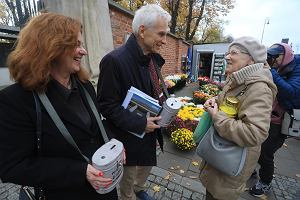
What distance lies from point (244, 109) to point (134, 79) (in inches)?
40.8

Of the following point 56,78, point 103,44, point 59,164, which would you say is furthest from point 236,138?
point 103,44

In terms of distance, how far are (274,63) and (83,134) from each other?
8.56 feet

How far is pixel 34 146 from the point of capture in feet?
4.22

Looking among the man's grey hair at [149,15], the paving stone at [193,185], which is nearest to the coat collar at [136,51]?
the man's grey hair at [149,15]

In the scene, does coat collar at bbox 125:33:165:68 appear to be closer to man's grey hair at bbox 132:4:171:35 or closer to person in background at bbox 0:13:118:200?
man's grey hair at bbox 132:4:171:35

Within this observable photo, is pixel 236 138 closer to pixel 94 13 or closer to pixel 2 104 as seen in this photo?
pixel 2 104

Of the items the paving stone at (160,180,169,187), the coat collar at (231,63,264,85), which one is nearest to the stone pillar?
the paving stone at (160,180,169,187)

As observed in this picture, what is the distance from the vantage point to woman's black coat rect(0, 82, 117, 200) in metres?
1.20

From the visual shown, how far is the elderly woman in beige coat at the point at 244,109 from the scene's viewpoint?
5.27 ft

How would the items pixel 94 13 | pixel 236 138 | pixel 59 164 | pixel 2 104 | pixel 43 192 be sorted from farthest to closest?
pixel 94 13 → pixel 236 138 → pixel 43 192 → pixel 59 164 → pixel 2 104

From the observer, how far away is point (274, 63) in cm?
277

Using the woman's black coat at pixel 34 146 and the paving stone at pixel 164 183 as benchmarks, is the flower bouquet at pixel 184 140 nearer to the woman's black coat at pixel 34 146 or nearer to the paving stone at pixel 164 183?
the paving stone at pixel 164 183

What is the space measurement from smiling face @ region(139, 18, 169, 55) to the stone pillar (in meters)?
2.09

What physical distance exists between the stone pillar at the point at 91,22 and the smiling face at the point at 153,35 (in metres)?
2.09
